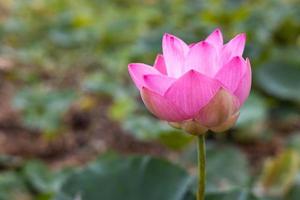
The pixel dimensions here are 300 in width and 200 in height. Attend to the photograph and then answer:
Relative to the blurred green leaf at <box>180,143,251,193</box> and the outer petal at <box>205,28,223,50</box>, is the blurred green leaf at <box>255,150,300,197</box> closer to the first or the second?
the blurred green leaf at <box>180,143,251,193</box>

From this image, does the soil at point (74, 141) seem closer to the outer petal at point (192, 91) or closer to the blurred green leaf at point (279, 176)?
the blurred green leaf at point (279, 176)

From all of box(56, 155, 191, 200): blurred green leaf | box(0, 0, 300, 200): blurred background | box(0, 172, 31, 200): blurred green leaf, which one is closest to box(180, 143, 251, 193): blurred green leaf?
box(0, 0, 300, 200): blurred background

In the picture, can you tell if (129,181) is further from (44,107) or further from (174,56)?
(44,107)

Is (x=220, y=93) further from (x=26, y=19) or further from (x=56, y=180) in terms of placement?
(x=26, y=19)

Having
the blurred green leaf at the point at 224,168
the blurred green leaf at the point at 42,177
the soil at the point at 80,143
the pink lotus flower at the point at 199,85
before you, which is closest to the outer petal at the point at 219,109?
the pink lotus flower at the point at 199,85

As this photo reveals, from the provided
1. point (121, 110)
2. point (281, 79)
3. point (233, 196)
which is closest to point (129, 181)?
point (233, 196)

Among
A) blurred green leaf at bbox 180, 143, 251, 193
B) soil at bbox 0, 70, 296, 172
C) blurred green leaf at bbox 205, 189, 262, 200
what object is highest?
blurred green leaf at bbox 205, 189, 262, 200

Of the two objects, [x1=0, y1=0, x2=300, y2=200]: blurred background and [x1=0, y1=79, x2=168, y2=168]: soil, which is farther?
[x1=0, y1=79, x2=168, y2=168]: soil
